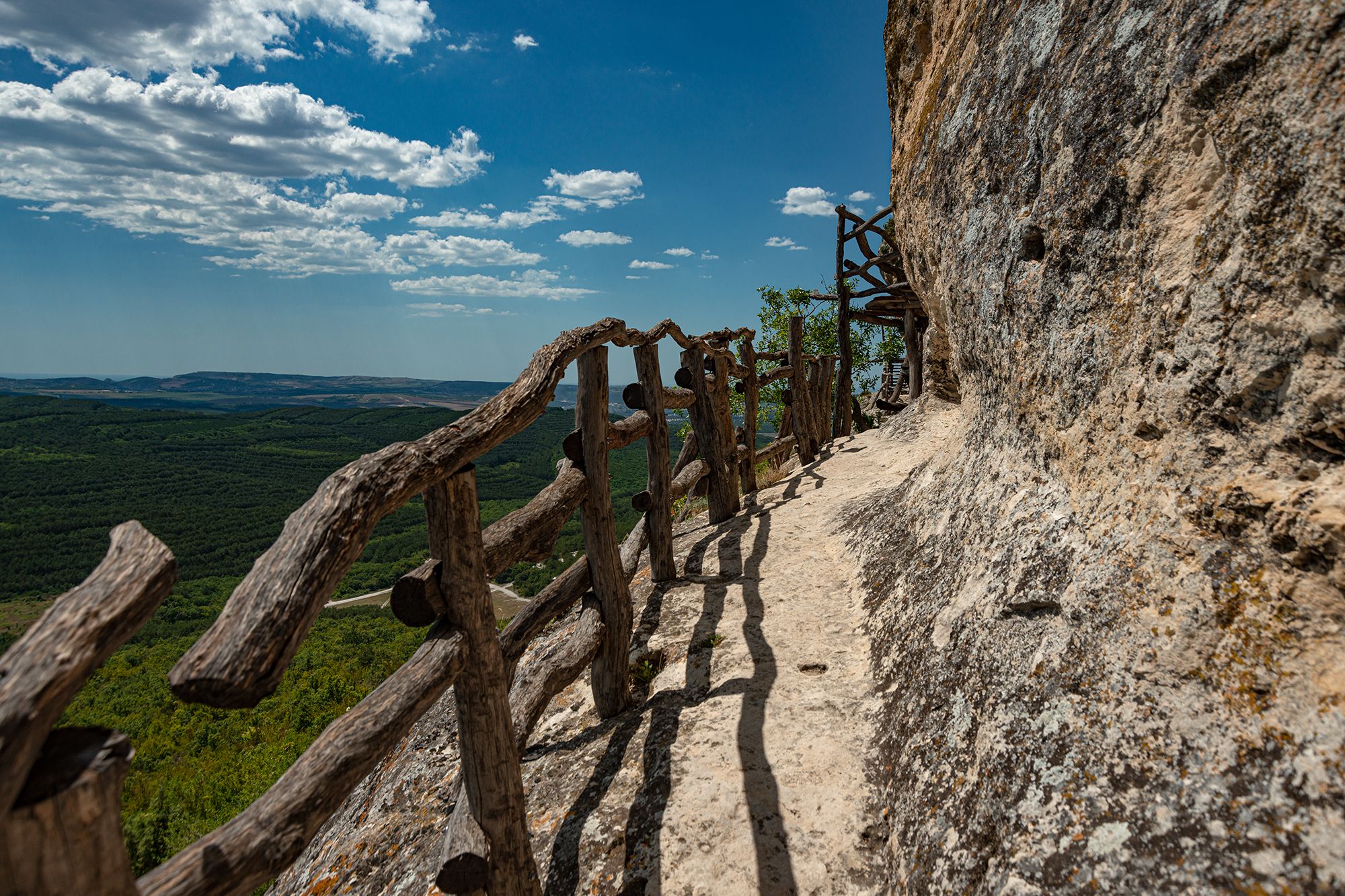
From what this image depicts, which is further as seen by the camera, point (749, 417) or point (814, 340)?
point (814, 340)

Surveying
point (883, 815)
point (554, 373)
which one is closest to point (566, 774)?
point (883, 815)

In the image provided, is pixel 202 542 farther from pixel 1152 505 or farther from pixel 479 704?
pixel 1152 505

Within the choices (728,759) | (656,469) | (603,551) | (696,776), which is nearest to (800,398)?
(656,469)

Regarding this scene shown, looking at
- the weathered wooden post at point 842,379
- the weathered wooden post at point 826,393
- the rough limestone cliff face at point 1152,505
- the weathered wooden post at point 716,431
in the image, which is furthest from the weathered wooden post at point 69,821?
the weathered wooden post at point 842,379

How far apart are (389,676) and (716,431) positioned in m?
4.95

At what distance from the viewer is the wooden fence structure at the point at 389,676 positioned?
1175mm

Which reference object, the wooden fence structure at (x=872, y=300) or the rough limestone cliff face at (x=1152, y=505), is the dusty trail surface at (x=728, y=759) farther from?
the wooden fence structure at (x=872, y=300)

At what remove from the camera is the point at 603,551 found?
3.97 m

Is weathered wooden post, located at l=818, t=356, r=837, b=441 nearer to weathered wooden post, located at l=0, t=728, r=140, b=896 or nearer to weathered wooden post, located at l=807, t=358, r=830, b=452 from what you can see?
weathered wooden post, located at l=807, t=358, r=830, b=452

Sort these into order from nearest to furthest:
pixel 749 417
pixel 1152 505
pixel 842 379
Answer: pixel 1152 505, pixel 749 417, pixel 842 379

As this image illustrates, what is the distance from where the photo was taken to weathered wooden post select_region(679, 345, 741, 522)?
21.9 feet

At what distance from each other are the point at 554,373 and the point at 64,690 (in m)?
2.25

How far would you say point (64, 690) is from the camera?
1160 mm

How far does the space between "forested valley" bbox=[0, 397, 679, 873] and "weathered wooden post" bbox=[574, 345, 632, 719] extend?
480mm
